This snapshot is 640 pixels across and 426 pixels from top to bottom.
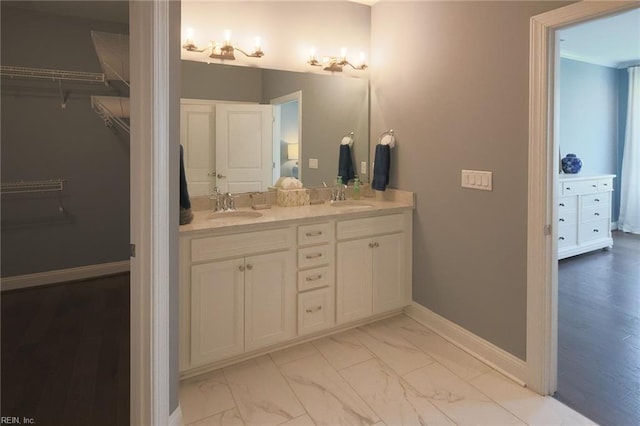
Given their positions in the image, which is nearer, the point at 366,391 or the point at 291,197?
the point at 366,391

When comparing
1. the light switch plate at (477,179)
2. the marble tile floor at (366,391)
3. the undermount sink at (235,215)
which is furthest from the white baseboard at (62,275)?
the light switch plate at (477,179)

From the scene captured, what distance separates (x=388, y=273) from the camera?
2842 mm

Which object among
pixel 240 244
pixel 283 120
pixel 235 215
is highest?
pixel 283 120

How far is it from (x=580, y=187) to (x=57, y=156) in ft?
18.6

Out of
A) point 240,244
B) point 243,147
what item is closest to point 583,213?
point 243,147

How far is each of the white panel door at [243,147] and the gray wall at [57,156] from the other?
6.04 ft

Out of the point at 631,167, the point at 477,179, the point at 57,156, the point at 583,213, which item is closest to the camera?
the point at 477,179

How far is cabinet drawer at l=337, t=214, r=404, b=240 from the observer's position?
262 centimetres

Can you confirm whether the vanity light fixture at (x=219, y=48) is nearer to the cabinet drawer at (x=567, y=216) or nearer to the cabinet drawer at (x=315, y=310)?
the cabinet drawer at (x=315, y=310)

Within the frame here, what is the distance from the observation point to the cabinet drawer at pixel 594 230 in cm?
454

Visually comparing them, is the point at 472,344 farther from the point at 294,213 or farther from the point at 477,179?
the point at 294,213

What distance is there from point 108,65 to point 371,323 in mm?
2620

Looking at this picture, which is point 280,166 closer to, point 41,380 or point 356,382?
point 356,382

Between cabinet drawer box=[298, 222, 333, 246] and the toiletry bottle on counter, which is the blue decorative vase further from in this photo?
cabinet drawer box=[298, 222, 333, 246]
